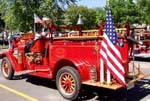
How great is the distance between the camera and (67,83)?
838 cm

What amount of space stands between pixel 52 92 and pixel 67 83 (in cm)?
110

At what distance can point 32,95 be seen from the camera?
356 inches

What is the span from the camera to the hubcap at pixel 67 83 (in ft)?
27.2

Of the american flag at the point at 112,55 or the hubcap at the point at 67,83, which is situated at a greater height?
the american flag at the point at 112,55

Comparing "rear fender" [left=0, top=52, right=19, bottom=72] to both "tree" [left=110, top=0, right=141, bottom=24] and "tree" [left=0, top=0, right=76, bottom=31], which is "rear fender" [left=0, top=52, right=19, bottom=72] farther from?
"tree" [left=110, top=0, right=141, bottom=24]

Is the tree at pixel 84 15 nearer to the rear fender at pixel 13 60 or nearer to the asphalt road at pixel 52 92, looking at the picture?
the rear fender at pixel 13 60

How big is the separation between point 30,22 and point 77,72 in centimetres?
2906

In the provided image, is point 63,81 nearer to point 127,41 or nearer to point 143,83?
point 127,41

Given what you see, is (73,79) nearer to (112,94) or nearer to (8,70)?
(112,94)

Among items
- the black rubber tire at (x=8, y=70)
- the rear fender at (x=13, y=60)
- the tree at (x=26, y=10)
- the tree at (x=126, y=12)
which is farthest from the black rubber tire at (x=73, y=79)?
the tree at (x=126, y=12)

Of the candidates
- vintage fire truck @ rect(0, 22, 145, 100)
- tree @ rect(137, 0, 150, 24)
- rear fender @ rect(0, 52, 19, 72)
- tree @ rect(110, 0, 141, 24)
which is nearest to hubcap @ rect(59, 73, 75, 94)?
vintage fire truck @ rect(0, 22, 145, 100)

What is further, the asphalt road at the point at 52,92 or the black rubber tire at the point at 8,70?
the black rubber tire at the point at 8,70

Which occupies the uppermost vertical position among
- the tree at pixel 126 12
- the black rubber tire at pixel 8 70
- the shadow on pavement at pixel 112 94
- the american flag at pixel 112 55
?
the tree at pixel 126 12

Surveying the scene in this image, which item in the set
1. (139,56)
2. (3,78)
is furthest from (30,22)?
(3,78)
